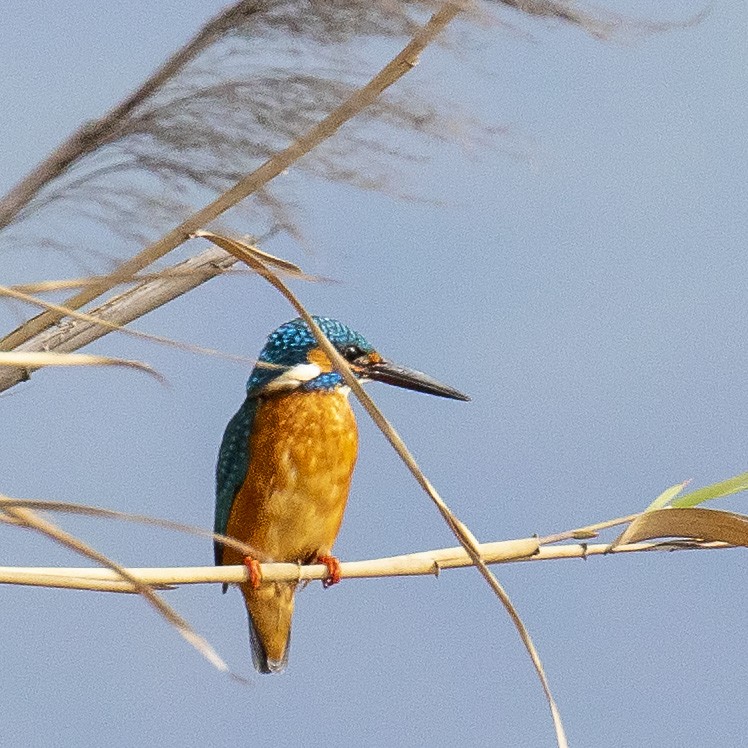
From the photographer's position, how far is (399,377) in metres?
1.59

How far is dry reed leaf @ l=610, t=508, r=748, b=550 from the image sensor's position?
0.89 m

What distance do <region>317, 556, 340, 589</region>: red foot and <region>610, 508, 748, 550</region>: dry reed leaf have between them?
1.82 feet

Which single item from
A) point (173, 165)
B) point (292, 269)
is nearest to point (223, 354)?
point (292, 269)

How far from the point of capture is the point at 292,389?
63.3 inches

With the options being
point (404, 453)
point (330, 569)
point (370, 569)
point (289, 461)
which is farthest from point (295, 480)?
point (404, 453)

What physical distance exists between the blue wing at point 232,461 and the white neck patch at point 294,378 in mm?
36

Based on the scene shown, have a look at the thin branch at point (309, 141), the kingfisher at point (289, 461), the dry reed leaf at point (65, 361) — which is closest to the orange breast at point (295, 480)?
the kingfisher at point (289, 461)

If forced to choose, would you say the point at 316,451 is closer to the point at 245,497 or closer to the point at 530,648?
the point at 245,497

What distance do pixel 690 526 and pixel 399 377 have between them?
71cm

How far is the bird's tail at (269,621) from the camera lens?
1635mm

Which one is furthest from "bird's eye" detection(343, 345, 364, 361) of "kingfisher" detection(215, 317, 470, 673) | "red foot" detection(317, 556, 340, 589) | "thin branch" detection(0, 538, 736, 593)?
"thin branch" detection(0, 538, 736, 593)

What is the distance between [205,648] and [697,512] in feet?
1.40

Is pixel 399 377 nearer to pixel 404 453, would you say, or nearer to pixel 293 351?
pixel 293 351

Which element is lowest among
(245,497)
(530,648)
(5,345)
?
(530,648)
